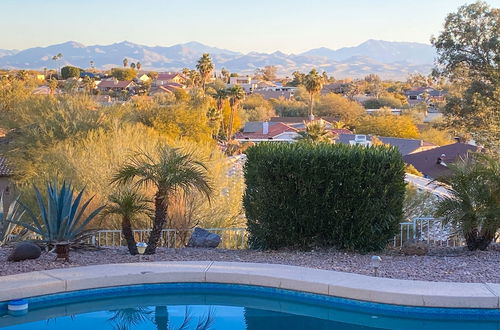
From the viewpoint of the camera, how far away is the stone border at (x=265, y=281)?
8.06 meters

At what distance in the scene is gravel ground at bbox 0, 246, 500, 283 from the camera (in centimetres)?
918

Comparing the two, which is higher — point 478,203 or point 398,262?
point 478,203

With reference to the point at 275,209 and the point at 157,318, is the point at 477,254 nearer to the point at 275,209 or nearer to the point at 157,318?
the point at 275,209

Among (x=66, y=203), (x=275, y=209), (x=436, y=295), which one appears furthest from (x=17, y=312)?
(x=436, y=295)

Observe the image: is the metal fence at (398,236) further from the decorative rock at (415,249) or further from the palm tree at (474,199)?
the decorative rock at (415,249)

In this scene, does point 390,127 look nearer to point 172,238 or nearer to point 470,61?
point 470,61

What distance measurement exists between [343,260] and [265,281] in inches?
69.1

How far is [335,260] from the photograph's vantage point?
33.1 ft

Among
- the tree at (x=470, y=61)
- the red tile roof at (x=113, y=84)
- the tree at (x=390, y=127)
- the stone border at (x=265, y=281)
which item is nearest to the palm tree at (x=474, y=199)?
the stone border at (x=265, y=281)

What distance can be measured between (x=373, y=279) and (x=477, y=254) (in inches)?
108

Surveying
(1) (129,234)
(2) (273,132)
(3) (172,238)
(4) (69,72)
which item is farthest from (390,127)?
(4) (69,72)

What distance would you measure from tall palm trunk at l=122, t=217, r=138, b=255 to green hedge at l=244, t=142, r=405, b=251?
2.26 meters

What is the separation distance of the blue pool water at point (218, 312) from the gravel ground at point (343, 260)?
0.97m

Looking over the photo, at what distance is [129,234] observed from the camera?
10125 mm
